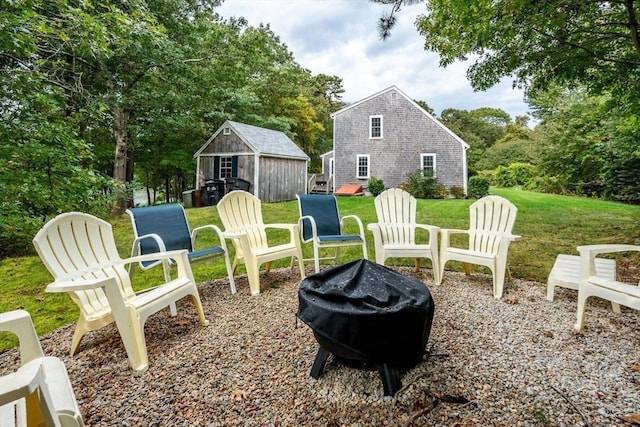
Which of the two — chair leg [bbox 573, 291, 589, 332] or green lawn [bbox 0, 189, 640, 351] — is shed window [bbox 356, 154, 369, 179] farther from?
chair leg [bbox 573, 291, 589, 332]

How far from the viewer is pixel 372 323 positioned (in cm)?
166

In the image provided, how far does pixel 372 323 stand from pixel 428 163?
46.6 ft

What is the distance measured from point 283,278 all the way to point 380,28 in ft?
11.0

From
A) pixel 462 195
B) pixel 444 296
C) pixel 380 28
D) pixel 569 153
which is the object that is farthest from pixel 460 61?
pixel 569 153

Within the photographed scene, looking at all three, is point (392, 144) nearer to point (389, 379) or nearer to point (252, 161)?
point (252, 161)

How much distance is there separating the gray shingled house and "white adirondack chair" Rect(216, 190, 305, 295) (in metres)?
11.8

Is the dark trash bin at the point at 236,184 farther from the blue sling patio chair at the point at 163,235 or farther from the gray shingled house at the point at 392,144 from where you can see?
the blue sling patio chair at the point at 163,235

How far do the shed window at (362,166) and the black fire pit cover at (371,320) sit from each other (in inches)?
548

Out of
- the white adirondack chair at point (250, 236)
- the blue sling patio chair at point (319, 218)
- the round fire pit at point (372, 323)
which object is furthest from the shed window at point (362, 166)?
the round fire pit at point (372, 323)

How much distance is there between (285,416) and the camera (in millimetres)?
1673

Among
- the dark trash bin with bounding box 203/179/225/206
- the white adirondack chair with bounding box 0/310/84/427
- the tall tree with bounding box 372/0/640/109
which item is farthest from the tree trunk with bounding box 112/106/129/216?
the white adirondack chair with bounding box 0/310/84/427

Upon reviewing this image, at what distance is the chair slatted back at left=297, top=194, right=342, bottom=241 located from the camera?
4.20 meters

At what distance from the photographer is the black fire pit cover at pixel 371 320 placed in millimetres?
1677

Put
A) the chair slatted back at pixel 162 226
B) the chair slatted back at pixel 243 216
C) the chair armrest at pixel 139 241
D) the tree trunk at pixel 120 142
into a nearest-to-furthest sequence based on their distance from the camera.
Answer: the chair armrest at pixel 139 241
the chair slatted back at pixel 162 226
the chair slatted back at pixel 243 216
the tree trunk at pixel 120 142
